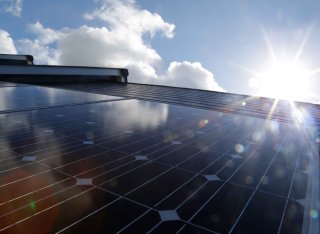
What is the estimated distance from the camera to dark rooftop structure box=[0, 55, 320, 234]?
3619 millimetres

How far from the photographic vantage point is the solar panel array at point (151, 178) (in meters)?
3.61

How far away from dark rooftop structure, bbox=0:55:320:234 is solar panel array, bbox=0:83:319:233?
0.05 ft

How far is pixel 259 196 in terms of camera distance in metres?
4.45

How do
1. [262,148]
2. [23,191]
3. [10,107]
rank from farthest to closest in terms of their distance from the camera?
[10,107] → [262,148] → [23,191]

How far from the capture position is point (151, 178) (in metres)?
4.84

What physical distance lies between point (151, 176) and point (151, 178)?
0.29 ft

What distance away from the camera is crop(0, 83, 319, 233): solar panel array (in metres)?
3.61

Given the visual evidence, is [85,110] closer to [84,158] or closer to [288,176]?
[84,158]

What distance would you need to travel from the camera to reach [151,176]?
493cm

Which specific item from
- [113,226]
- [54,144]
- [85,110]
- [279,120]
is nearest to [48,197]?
[113,226]

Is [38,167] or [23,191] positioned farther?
[38,167]

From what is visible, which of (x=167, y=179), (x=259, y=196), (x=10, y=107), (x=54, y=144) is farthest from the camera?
(x=10, y=107)

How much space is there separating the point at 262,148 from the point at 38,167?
195 inches

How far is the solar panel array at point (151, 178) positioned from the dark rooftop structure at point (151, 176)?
2cm
